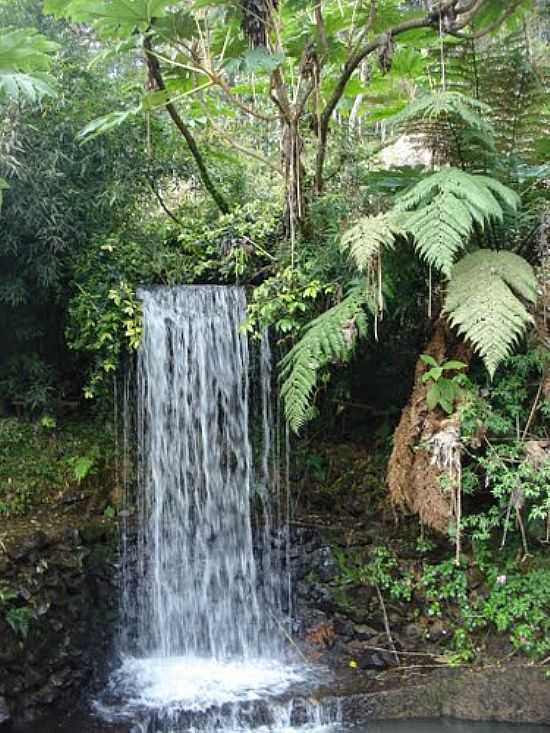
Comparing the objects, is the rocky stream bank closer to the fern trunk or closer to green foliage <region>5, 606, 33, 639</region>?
green foliage <region>5, 606, 33, 639</region>

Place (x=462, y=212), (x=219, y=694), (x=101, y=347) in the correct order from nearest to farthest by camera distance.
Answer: (x=462, y=212) < (x=219, y=694) < (x=101, y=347)

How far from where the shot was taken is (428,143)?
4727 mm

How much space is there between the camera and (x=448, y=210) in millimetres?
3818

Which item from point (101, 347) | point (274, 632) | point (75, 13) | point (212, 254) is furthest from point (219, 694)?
point (75, 13)

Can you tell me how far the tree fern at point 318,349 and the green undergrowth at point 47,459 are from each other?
2.01 m

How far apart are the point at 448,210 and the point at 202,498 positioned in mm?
3068

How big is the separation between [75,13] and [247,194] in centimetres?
246

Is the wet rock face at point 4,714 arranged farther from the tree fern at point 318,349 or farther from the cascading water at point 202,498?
the tree fern at point 318,349

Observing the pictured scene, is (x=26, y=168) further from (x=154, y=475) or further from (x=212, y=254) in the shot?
(x=154, y=475)

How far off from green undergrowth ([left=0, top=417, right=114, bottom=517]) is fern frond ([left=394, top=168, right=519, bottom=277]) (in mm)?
3160

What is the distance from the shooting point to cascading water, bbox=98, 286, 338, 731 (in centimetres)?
526

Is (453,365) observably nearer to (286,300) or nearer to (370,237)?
(370,237)

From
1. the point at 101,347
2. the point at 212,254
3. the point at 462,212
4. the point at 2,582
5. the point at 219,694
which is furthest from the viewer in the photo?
the point at 212,254

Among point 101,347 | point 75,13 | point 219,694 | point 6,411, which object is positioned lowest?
point 219,694
